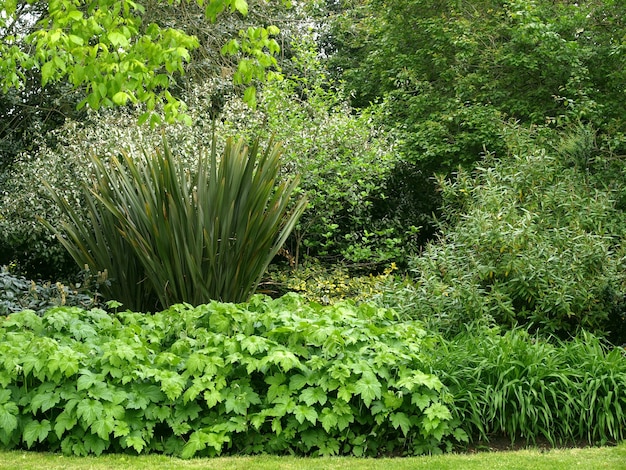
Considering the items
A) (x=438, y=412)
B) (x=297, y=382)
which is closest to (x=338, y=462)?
(x=297, y=382)

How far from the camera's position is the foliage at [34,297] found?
21.2 ft

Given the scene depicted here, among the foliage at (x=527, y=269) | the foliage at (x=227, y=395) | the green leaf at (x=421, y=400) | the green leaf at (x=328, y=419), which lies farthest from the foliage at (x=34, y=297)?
the green leaf at (x=421, y=400)

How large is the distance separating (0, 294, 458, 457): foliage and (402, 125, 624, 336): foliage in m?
1.35

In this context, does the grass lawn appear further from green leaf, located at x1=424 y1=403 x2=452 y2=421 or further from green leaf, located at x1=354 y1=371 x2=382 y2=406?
green leaf, located at x1=354 y1=371 x2=382 y2=406

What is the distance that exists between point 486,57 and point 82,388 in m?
8.94

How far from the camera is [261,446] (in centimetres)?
465

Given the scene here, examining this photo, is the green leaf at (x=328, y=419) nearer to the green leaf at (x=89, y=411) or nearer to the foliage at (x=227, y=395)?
the foliage at (x=227, y=395)

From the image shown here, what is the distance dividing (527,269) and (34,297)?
4.50 meters

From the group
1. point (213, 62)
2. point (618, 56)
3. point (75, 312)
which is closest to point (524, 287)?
point (75, 312)

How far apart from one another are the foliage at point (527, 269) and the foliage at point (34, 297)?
3.22m

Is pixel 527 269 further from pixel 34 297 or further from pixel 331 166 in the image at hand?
pixel 34 297

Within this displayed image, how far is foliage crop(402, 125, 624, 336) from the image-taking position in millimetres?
6102

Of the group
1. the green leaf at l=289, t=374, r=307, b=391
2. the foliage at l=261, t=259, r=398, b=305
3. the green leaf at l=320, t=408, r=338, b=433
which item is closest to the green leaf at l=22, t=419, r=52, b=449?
the green leaf at l=289, t=374, r=307, b=391

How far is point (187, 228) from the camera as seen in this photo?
23.0 ft
